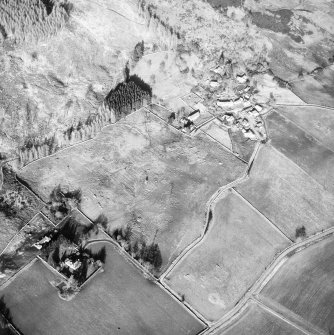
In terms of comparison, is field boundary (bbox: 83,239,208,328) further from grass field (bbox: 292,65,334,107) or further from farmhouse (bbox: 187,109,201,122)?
grass field (bbox: 292,65,334,107)

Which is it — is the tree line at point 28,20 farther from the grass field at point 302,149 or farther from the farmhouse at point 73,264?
the grass field at point 302,149

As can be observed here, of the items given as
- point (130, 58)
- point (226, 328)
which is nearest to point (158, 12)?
point (130, 58)

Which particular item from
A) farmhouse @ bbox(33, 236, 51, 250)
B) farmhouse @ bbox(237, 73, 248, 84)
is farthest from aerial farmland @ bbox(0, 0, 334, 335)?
farmhouse @ bbox(237, 73, 248, 84)

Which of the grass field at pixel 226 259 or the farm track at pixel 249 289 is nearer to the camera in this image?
the farm track at pixel 249 289

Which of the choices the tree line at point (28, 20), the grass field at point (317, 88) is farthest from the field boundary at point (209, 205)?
the tree line at point (28, 20)

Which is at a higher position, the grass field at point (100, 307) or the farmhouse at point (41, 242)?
the farmhouse at point (41, 242)

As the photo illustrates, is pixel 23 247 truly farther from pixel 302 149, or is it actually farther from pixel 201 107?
pixel 302 149

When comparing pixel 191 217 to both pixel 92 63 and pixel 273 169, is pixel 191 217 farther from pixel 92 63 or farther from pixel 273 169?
pixel 92 63
